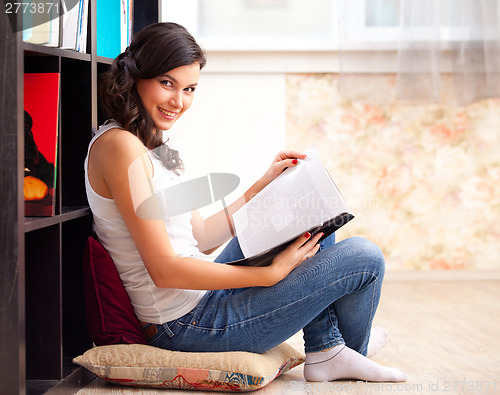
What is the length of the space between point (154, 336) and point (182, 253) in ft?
0.63

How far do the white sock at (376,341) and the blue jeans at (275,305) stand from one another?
0.83ft

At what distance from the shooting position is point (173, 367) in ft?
4.01

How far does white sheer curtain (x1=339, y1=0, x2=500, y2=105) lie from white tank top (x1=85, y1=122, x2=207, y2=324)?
1277 millimetres

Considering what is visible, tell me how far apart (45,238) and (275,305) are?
476mm

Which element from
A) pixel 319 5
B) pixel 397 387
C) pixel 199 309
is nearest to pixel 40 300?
pixel 199 309

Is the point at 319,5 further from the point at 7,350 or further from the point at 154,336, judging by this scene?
the point at 7,350

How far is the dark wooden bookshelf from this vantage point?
94cm

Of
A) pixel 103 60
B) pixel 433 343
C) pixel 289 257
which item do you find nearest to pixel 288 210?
pixel 289 257

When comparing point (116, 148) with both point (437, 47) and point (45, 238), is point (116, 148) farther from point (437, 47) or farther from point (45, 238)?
point (437, 47)

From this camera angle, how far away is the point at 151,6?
1.65m

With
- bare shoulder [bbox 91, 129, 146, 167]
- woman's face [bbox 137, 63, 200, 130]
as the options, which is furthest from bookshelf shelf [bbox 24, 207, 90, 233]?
woman's face [bbox 137, 63, 200, 130]

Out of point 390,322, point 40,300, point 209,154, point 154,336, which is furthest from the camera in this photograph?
point 209,154

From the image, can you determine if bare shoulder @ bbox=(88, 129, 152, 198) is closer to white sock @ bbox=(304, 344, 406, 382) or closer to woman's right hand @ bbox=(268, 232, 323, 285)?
woman's right hand @ bbox=(268, 232, 323, 285)

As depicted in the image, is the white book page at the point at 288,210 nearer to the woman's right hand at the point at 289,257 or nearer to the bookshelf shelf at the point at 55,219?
the woman's right hand at the point at 289,257
